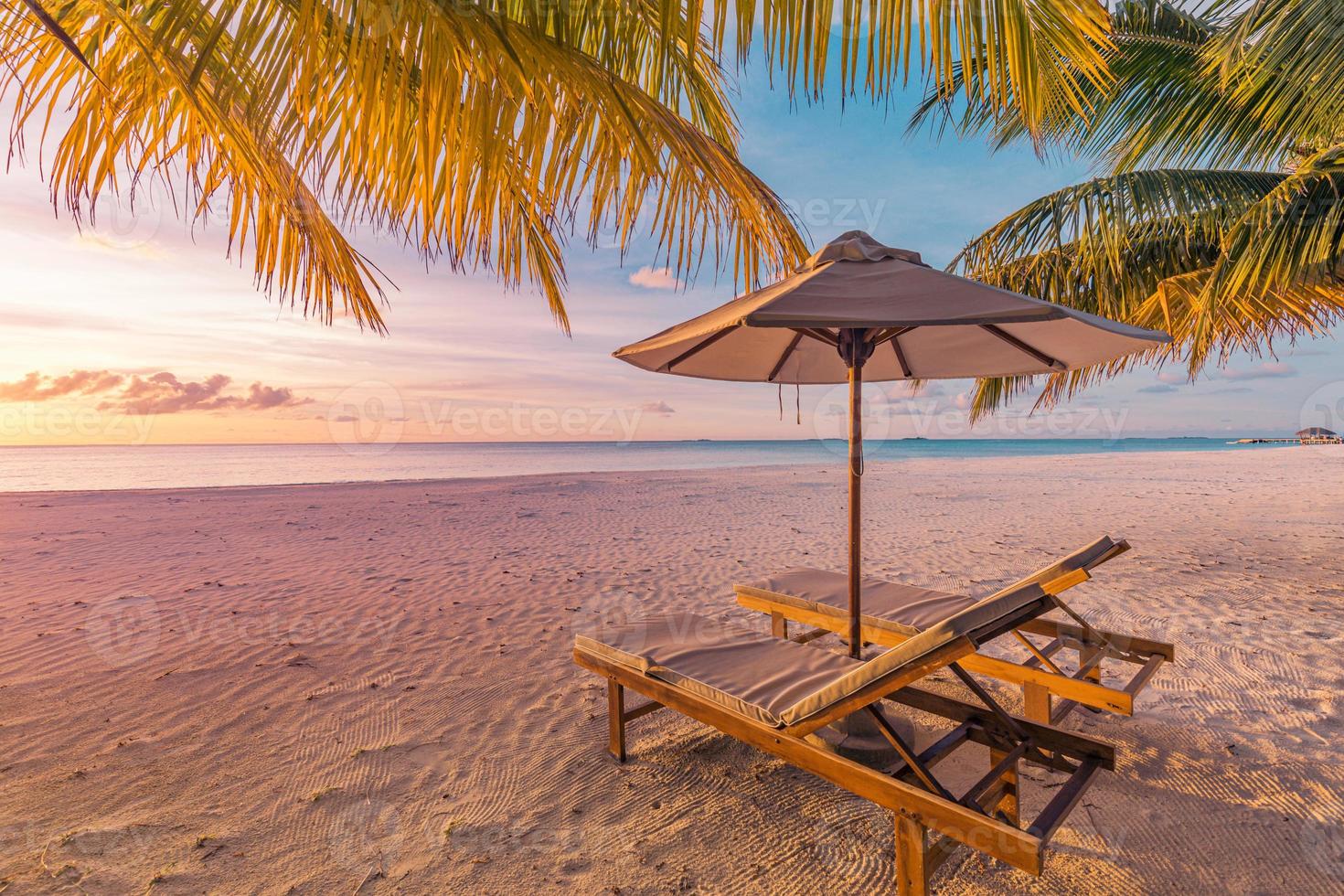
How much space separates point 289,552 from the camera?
309 inches

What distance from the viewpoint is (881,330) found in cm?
295

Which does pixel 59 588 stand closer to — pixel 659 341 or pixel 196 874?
pixel 196 874

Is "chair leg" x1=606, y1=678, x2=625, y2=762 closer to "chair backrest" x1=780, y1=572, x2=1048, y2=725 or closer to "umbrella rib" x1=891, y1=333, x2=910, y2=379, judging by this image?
"chair backrest" x1=780, y1=572, x2=1048, y2=725

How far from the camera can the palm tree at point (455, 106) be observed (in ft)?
5.76

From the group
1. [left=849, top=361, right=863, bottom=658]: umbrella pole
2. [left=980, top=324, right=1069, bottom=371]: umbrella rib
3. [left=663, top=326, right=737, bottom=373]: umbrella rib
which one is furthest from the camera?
[left=663, top=326, right=737, bottom=373]: umbrella rib

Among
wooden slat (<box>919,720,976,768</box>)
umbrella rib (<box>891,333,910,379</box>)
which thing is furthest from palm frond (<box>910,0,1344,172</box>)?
wooden slat (<box>919,720,976,768</box>)

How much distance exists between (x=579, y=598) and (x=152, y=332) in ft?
49.3

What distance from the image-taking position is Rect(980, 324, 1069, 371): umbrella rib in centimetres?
314

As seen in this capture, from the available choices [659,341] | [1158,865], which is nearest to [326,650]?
[659,341]

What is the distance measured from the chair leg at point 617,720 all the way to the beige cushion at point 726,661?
0.56ft

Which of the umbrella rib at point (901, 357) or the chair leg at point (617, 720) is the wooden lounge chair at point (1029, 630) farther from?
the umbrella rib at point (901, 357)

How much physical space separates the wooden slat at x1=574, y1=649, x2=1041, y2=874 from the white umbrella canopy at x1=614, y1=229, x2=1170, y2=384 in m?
1.41

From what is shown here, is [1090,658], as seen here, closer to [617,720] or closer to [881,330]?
[881,330]

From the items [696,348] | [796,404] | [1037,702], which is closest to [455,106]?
[696,348]
